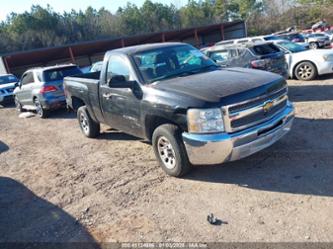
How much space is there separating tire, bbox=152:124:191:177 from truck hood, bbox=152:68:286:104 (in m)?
0.56

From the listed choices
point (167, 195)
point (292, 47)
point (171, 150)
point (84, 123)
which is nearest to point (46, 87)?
point (84, 123)

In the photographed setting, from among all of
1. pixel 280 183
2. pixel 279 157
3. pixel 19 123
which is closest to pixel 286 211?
pixel 280 183

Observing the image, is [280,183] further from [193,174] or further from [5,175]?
[5,175]

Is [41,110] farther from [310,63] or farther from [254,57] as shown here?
[310,63]

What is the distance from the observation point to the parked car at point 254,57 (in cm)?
998

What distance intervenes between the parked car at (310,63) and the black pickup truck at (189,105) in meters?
6.42

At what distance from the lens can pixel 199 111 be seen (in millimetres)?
4387

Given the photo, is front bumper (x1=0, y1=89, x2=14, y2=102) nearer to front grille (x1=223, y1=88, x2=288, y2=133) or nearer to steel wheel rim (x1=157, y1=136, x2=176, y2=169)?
steel wheel rim (x1=157, y1=136, x2=176, y2=169)

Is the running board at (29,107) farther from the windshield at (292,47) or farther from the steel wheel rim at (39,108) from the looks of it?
the windshield at (292,47)

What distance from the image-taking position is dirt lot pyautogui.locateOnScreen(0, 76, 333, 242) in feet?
12.4

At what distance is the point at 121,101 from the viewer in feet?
19.0

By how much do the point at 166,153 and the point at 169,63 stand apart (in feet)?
5.24

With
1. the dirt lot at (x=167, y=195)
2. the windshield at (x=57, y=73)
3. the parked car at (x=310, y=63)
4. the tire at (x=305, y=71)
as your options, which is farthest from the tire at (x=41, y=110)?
the tire at (x=305, y=71)

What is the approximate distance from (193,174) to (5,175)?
12.1 feet
